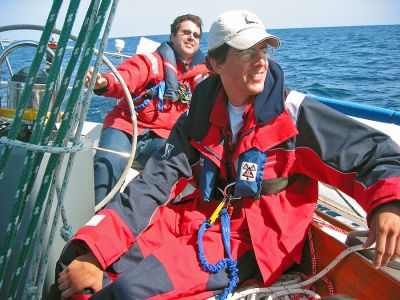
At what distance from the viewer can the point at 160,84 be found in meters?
2.88

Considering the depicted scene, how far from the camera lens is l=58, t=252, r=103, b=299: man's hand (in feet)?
4.33

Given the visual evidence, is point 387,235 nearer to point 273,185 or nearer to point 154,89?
point 273,185

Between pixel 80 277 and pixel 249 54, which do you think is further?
pixel 249 54

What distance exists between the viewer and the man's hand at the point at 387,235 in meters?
1.14

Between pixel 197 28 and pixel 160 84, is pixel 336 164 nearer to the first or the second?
pixel 160 84

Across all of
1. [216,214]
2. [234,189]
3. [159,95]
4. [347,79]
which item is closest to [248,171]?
[234,189]

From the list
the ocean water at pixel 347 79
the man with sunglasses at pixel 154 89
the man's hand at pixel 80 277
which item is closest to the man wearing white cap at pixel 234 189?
the man's hand at pixel 80 277

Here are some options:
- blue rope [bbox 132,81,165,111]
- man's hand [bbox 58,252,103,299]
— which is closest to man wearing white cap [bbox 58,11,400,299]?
man's hand [bbox 58,252,103,299]

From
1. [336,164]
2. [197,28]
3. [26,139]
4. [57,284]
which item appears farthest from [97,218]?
[197,28]

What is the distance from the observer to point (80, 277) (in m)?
1.32

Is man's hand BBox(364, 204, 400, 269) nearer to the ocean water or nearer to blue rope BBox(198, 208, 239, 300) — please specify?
blue rope BBox(198, 208, 239, 300)

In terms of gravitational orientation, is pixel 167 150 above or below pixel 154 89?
below

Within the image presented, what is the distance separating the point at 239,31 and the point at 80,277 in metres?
1.03

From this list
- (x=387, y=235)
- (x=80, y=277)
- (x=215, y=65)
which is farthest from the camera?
(x=215, y=65)
